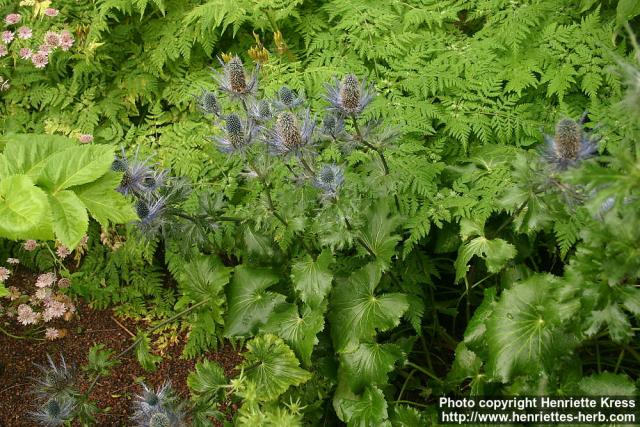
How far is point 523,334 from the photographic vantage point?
1.93 metres

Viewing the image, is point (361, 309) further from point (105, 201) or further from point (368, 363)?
point (105, 201)

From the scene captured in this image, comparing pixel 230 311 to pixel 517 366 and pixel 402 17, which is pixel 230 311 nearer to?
pixel 517 366

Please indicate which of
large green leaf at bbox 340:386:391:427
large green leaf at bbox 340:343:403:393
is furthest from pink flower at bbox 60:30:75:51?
large green leaf at bbox 340:386:391:427

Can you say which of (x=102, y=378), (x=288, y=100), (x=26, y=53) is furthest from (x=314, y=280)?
(x=26, y=53)

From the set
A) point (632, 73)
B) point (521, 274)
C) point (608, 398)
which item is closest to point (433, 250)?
point (521, 274)

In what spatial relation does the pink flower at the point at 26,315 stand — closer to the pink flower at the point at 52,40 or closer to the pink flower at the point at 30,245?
the pink flower at the point at 30,245

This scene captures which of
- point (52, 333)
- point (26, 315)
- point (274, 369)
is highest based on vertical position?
point (274, 369)

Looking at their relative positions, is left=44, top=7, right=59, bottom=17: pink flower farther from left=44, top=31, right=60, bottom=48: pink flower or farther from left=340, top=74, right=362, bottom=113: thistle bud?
left=340, top=74, right=362, bottom=113: thistle bud

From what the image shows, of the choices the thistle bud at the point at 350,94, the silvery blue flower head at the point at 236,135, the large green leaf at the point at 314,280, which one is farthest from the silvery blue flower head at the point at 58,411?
the thistle bud at the point at 350,94

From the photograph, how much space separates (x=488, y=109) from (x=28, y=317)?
7.52 ft

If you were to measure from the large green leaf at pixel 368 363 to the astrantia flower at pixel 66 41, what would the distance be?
2032 millimetres

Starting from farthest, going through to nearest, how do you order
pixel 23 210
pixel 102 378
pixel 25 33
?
pixel 25 33, pixel 102 378, pixel 23 210

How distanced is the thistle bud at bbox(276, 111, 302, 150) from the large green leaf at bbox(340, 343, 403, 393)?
787 mm

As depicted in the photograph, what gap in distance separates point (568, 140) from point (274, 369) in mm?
1295
